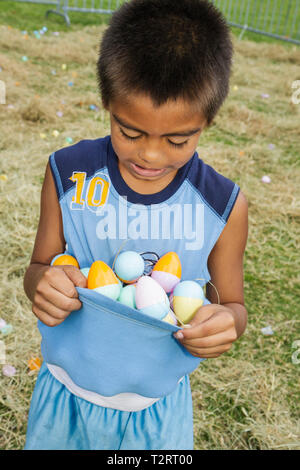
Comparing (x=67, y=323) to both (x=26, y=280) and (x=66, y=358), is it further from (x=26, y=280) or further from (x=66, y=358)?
(x=26, y=280)

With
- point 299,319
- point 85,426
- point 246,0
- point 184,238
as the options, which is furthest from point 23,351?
point 246,0

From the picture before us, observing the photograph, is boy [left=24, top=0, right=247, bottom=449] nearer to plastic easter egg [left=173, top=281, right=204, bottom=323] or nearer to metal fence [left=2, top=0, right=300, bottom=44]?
plastic easter egg [left=173, top=281, right=204, bottom=323]

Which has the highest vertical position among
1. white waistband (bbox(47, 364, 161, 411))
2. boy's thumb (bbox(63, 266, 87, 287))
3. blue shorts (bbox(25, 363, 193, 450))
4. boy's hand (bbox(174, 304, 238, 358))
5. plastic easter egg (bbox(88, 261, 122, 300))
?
boy's thumb (bbox(63, 266, 87, 287))

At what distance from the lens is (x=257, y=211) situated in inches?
141

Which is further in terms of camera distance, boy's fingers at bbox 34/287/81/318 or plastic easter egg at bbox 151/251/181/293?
plastic easter egg at bbox 151/251/181/293

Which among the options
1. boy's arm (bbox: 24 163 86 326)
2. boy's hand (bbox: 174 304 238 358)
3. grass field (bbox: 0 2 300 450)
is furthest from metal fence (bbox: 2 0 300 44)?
boy's hand (bbox: 174 304 238 358)

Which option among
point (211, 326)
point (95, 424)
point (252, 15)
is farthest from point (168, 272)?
point (252, 15)

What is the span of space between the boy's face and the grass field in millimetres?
1455

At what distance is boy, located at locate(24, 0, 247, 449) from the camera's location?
1.05 meters

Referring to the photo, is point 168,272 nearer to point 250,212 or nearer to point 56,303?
point 56,303

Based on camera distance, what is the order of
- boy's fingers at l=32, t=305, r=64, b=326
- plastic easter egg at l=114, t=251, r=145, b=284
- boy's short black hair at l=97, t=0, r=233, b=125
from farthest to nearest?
plastic easter egg at l=114, t=251, r=145, b=284 → boy's fingers at l=32, t=305, r=64, b=326 → boy's short black hair at l=97, t=0, r=233, b=125

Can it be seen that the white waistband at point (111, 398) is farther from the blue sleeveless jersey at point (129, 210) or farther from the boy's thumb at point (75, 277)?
the boy's thumb at point (75, 277)

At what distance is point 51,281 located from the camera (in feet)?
3.60

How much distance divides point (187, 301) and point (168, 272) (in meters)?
0.12
